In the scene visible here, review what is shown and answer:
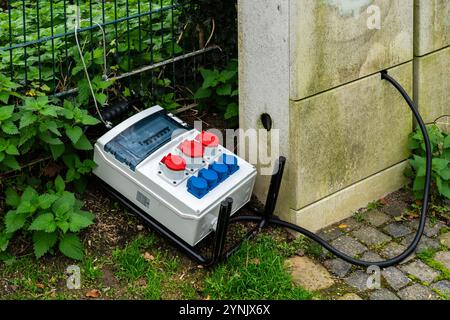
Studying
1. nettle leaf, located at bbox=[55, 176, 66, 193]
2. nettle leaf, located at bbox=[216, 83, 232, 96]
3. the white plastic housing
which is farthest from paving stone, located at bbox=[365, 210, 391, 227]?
nettle leaf, located at bbox=[55, 176, 66, 193]

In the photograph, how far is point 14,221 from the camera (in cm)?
402

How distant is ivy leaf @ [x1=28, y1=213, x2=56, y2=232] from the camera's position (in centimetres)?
395

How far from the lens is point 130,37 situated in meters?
4.79

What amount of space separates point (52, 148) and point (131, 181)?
425mm

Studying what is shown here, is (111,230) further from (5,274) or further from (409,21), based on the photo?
(409,21)

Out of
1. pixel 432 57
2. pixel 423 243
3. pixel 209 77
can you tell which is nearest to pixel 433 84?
pixel 432 57

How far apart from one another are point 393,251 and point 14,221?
191cm

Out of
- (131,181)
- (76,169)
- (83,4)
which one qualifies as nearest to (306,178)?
(131,181)

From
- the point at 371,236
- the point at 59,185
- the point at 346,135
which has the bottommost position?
the point at 371,236

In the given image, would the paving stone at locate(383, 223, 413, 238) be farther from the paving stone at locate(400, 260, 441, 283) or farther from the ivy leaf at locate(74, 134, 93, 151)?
the ivy leaf at locate(74, 134, 93, 151)

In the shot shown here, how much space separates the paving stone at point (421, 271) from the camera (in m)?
4.17

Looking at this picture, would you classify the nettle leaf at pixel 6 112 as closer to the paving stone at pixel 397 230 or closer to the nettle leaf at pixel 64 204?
the nettle leaf at pixel 64 204

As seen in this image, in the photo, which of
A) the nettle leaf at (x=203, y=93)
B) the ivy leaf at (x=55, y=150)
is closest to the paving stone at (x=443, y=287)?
the nettle leaf at (x=203, y=93)

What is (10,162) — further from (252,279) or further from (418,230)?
(418,230)
